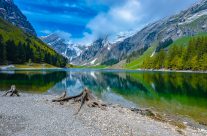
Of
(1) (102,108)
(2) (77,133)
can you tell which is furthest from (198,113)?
(2) (77,133)

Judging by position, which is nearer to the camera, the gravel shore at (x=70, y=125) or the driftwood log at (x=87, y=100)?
the gravel shore at (x=70, y=125)

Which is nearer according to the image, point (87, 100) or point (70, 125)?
point (70, 125)

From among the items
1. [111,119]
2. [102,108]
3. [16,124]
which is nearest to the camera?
[16,124]

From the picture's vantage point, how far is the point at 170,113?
4603cm

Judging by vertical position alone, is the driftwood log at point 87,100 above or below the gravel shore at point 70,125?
above

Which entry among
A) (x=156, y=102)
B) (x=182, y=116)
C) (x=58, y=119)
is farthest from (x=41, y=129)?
(x=156, y=102)

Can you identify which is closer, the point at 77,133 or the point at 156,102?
the point at 77,133

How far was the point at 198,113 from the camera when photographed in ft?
152

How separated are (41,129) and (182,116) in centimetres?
2509

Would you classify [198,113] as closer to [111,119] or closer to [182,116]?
[182,116]

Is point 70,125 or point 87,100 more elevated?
point 87,100

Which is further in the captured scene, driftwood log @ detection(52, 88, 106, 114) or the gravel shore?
driftwood log @ detection(52, 88, 106, 114)

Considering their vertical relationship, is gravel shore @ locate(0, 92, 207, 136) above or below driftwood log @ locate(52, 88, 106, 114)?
below

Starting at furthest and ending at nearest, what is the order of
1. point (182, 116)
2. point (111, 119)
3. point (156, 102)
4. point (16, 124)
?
point (156, 102)
point (182, 116)
point (111, 119)
point (16, 124)
